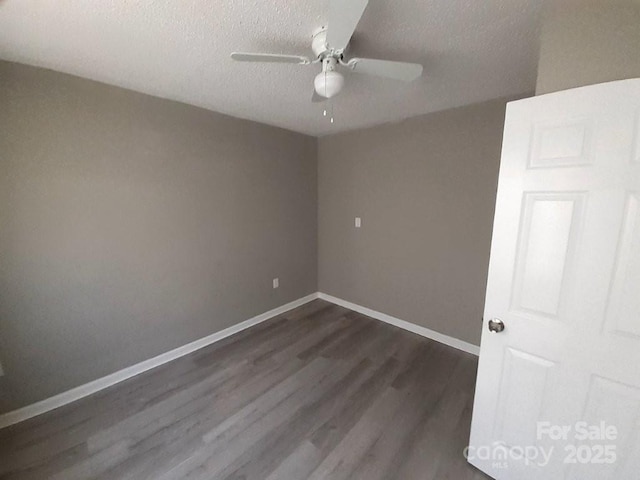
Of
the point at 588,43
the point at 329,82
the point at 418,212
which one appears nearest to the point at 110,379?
the point at 329,82

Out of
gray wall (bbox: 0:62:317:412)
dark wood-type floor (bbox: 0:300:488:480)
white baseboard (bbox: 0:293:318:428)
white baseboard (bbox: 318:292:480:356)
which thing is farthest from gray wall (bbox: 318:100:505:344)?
white baseboard (bbox: 0:293:318:428)

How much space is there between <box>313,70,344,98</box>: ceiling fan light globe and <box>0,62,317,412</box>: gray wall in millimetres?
1577

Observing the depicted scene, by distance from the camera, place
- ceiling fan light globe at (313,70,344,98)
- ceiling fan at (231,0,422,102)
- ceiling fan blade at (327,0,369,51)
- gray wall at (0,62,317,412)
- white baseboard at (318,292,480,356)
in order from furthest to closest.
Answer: white baseboard at (318,292,480,356) → gray wall at (0,62,317,412) → ceiling fan light globe at (313,70,344,98) → ceiling fan at (231,0,422,102) → ceiling fan blade at (327,0,369,51)

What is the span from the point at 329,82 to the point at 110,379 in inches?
109

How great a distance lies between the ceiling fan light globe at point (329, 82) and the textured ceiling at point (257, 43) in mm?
215

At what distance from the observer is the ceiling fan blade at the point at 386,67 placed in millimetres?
1224

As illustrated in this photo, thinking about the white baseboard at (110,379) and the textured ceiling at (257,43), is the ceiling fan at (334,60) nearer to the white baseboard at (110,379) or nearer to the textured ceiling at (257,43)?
the textured ceiling at (257,43)

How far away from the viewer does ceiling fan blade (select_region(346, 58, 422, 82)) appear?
122 centimetres

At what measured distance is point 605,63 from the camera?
0.97 m

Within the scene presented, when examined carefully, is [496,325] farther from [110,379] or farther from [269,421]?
[110,379]

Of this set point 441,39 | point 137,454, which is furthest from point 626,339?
point 137,454

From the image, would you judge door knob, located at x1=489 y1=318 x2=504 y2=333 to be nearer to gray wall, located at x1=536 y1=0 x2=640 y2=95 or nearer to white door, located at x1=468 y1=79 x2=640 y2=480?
white door, located at x1=468 y1=79 x2=640 y2=480

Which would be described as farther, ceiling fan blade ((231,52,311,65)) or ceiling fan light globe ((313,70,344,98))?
ceiling fan light globe ((313,70,344,98))

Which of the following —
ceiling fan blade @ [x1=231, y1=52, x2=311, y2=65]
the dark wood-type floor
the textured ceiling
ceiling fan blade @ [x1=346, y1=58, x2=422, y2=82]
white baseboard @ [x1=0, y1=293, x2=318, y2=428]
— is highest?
the textured ceiling
